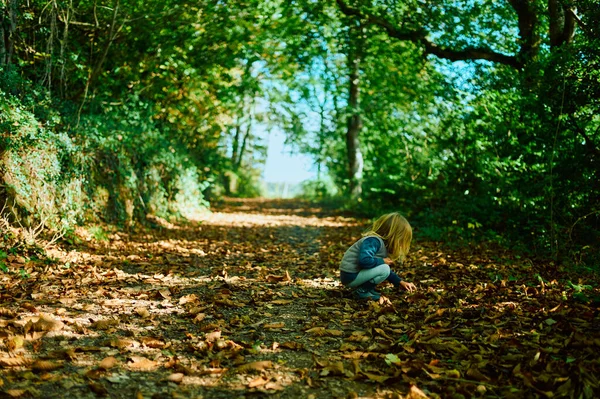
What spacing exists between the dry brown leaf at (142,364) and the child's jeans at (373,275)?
244cm

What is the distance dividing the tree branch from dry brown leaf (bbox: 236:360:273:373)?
8.56 meters

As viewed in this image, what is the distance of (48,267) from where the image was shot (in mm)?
5535

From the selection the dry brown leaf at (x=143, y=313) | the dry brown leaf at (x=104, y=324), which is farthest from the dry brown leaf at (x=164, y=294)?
the dry brown leaf at (x=104, y=324)

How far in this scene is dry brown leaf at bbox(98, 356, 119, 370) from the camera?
9.63 feet

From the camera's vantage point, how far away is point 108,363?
9.77 ft

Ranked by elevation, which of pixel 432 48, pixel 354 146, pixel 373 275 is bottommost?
pixel 373 275

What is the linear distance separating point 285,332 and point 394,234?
1.73 meters

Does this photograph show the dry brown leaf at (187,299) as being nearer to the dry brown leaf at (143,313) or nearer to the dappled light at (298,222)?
the dappled light at (298,222)

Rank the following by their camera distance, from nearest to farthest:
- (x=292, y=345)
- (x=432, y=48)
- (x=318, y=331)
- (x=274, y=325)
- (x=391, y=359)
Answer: (x=391, y=359), (x=292, y=345), (x=318, y=331), (x=274, y=325), (x=432, y=48)

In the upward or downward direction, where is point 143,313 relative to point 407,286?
downward

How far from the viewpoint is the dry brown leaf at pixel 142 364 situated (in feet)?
9.89

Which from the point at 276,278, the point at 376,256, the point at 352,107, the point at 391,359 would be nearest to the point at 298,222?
the point at 352,107

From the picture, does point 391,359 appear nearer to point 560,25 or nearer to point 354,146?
point 560,25

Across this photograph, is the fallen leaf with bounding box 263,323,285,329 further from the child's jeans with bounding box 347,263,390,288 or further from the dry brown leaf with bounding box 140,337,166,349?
the child's jeans with bounding box 347,263,390,288
